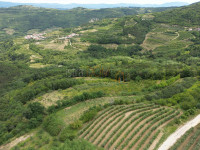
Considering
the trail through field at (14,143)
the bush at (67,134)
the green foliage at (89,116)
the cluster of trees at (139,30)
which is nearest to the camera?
the bush at (67,134)

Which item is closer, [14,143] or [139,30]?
[14,143]

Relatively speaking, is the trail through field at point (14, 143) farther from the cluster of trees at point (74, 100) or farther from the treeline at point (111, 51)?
the treeline at point (111, 51)

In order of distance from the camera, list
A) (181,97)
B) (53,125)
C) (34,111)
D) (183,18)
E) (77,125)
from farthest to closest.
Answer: (183,18), (34,111), (181,97), (53,125), (77,125)

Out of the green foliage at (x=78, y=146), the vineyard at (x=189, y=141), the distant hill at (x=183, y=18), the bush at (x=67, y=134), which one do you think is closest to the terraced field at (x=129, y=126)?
the bush at (x=67, y=134)

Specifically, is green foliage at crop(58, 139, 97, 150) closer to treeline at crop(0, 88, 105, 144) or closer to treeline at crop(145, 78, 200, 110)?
treeline at crop(0, 88, 105, 144)

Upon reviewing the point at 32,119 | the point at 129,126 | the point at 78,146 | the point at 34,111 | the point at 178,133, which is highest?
the point at 178,133

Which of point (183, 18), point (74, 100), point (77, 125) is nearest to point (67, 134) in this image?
point (77, 125)

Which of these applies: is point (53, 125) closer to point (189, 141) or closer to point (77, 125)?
point (77, 125)
